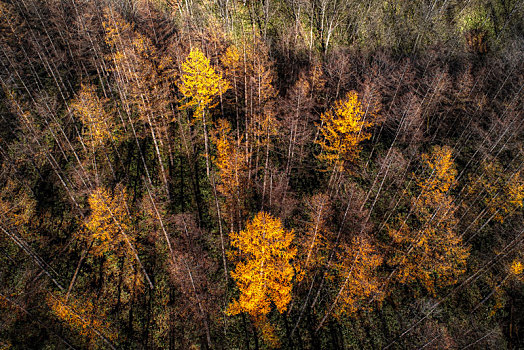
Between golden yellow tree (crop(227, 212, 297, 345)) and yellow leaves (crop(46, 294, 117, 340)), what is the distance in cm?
1274

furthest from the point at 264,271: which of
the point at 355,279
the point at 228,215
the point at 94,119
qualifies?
the point at 94,119

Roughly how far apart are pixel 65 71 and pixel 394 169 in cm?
5413

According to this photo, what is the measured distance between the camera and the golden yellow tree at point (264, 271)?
2333 cm

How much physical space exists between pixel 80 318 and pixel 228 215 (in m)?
18.5

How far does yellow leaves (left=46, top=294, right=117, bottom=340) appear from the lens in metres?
25.6

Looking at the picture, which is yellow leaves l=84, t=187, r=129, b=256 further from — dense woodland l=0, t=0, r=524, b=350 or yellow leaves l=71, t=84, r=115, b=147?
yellow leaves l=71, t=84, r=115, b=147

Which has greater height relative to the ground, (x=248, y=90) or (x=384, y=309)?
(x=248, y=90)

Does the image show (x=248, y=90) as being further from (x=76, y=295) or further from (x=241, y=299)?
(x=76, y=295)

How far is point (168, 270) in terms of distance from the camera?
2970cm

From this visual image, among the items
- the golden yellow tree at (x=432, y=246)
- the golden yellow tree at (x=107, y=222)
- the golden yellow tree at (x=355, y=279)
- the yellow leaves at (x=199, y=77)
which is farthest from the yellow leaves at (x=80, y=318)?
the golden yellow tree at (x=432, y=246)

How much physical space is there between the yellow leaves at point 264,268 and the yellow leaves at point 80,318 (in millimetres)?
13047

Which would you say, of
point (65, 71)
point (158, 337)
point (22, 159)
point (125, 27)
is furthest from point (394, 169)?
point (65, 71)

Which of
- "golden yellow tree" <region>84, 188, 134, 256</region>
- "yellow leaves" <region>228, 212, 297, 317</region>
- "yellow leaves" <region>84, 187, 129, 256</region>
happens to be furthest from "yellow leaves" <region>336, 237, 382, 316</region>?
"yellow leaves" <region>84, 187, 129, 256</region>

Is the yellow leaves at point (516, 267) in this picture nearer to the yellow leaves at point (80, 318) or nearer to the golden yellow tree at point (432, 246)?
the golden yellow tree at point (432, 246)
